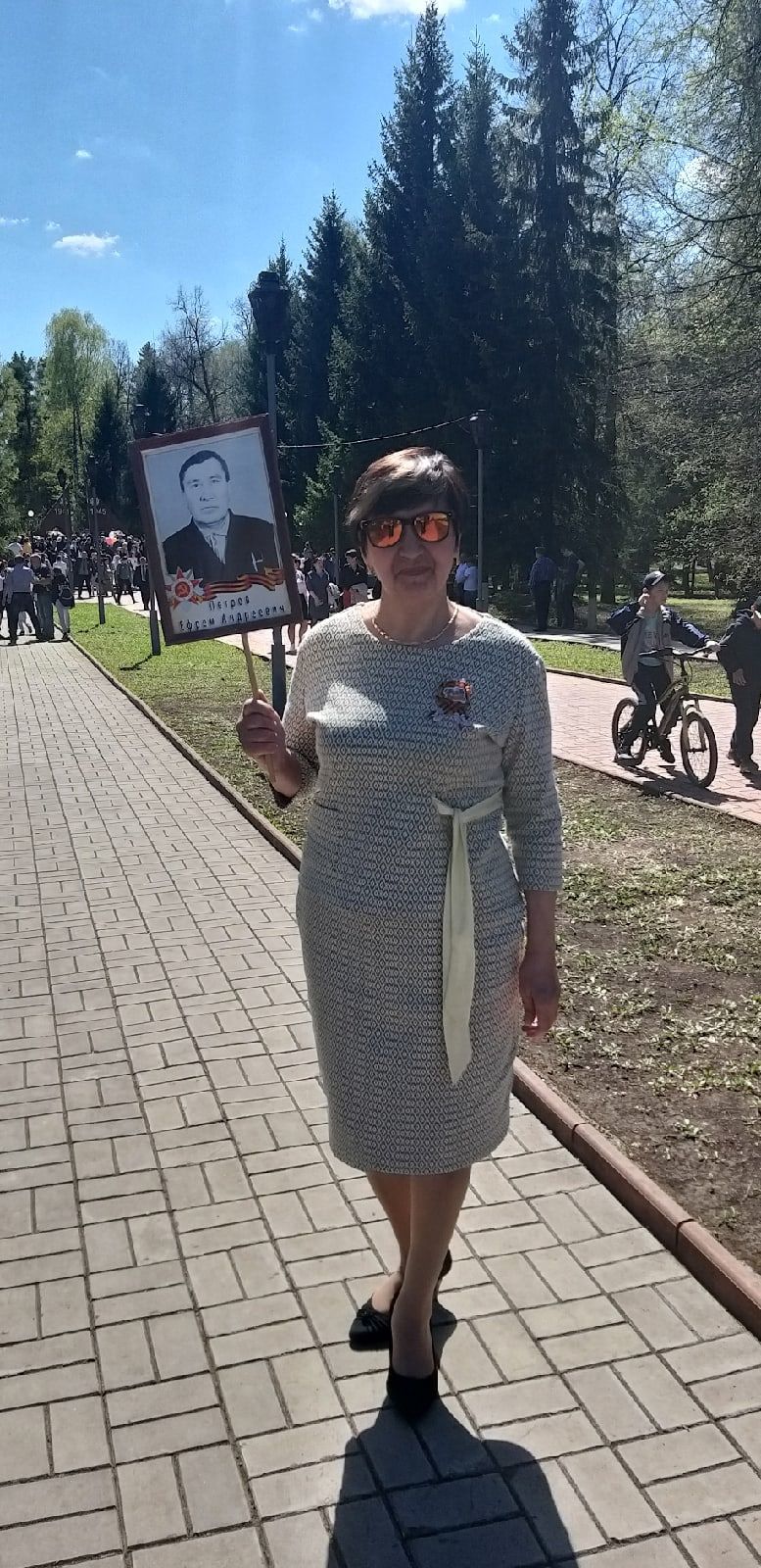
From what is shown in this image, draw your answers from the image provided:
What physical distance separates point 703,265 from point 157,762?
17.6 m

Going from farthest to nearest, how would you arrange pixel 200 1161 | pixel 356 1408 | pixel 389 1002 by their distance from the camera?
1. pixel 200 1161
2. pixel 356 1408
3. pixel 389 1002

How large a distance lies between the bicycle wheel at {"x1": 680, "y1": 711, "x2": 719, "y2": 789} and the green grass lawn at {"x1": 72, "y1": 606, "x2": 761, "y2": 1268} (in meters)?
0.60

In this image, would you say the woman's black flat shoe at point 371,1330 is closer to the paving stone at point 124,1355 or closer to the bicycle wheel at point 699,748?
the paving stone at point 124,1355

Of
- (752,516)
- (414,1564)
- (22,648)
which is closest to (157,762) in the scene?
(414,1564)

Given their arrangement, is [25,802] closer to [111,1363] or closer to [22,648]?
[111,1363]

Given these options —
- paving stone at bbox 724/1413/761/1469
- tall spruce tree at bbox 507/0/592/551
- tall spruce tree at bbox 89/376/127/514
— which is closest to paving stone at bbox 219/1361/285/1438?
paving stone at bbox 724/1413/761/1469

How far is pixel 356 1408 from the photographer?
2.73 meters

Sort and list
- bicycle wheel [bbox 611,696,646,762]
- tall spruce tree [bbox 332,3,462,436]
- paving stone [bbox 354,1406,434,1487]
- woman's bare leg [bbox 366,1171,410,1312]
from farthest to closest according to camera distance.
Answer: tall spruce tree [bbox 332,3,462,436]
bicycle wheel [bbox 611,696,646,762]
woman's bare leg [bbox 366,1171,410,1312]
paving stone [bbox 354,1406,434,1487]

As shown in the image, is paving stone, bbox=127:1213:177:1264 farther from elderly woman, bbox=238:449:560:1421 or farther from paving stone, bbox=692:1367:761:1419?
paving stone, bbox=692:1367:761:1419

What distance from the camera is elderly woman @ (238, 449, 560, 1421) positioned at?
8.11ft

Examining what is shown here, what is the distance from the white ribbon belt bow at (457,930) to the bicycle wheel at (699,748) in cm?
749

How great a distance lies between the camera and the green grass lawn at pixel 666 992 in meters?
3.81

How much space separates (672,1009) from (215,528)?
293 cm

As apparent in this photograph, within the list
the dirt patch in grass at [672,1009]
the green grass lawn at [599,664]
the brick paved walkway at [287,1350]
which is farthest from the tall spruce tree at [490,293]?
the brick paved walkway at [287,1350]
